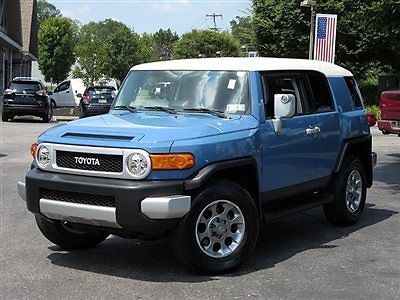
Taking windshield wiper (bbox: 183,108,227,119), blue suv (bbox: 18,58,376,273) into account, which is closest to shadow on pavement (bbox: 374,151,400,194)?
blue suv (bbox: 18,58,376,273)

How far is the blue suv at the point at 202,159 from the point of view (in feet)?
16.8

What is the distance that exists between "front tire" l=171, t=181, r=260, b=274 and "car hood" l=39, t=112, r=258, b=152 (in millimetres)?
499

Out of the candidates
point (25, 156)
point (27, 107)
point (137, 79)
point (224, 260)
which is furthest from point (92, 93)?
point (224, 260)

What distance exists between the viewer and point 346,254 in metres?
6.17

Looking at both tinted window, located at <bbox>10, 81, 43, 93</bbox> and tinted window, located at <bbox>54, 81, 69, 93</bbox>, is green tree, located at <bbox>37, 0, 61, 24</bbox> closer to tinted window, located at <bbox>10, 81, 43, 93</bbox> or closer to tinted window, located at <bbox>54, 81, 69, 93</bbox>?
tinted window, located at <bbox>54, 81, 69, 93</bbox>

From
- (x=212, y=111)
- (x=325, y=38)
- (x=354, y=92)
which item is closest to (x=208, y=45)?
(x=325, y=38)

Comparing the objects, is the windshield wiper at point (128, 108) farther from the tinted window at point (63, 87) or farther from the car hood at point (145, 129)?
the tinted window at point (63, 87)

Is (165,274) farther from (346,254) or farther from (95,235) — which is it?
(346,254)

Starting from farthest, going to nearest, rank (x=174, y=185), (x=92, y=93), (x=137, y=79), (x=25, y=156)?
(x=92, y=93) < (x=25, y=156) < (x=137, y=79) < (x=174, y=185)

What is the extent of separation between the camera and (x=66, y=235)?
6113 millimetres

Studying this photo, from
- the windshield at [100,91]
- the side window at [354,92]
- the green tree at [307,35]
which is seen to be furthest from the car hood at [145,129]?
the green tree at [307,35]

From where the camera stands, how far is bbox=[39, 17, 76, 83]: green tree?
73.6 m

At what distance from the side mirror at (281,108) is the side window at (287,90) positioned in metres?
0.12

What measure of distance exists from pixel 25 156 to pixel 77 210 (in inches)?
352
